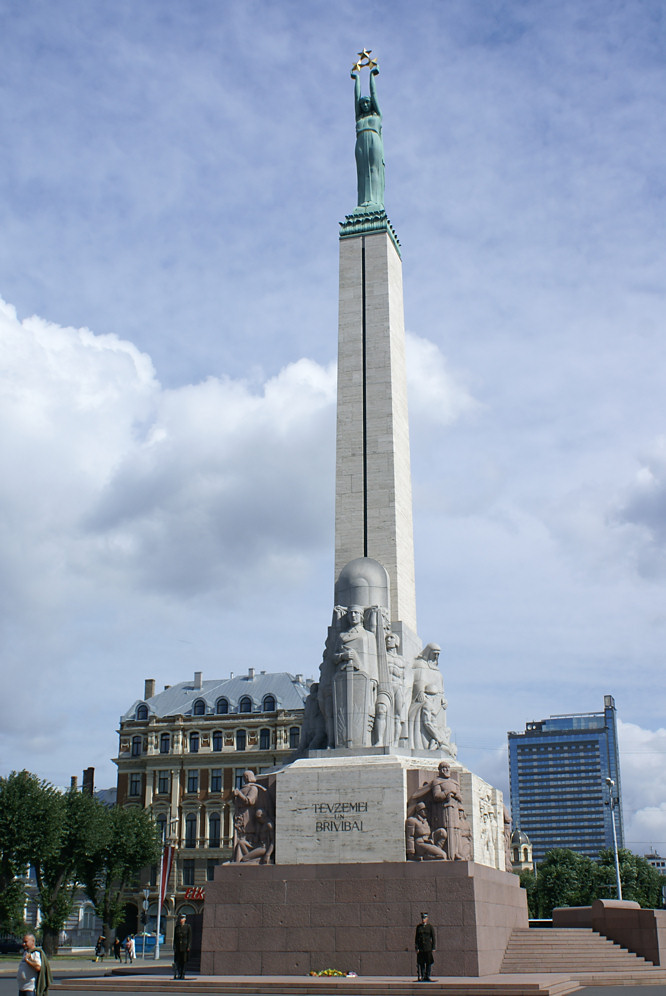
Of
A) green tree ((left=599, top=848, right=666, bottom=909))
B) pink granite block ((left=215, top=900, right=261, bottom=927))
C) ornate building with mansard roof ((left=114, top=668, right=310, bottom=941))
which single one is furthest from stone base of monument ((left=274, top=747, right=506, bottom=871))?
green tree ((left=599, top=848, right=666, bottom=909))

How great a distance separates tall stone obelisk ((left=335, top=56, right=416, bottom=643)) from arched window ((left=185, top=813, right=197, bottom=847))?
4820 cm

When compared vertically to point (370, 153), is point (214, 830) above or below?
below

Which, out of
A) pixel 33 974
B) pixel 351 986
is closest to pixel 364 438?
pixel 351 986

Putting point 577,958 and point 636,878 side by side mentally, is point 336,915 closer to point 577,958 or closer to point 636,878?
point 577,958

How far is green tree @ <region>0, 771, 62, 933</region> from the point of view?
4700 cm

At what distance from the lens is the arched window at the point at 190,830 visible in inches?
2746

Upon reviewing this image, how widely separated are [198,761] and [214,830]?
16.8ft

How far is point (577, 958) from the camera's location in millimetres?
22359

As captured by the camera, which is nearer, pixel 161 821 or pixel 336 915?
pixel 336 915

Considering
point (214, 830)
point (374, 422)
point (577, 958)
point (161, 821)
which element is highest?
point (374, 422)

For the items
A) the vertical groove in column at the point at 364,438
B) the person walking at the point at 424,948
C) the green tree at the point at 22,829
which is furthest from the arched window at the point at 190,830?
the person walking at the point at 424,948

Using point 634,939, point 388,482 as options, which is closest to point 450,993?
point 634,939

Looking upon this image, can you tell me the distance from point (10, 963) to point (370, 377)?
34.1m

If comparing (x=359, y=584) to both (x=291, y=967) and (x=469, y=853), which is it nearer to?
(x=469, y=853)
